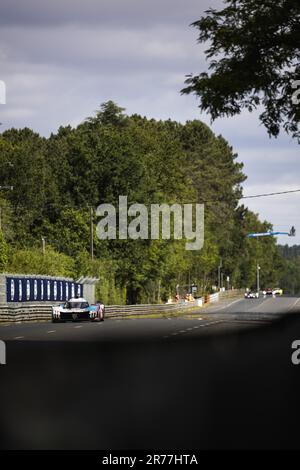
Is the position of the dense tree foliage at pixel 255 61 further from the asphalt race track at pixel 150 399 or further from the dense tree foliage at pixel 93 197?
the dense tree foliage at pixel 93 197

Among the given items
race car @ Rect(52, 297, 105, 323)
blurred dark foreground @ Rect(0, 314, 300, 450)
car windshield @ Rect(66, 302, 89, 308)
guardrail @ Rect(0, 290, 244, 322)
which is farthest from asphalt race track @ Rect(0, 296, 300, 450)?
guardrail @ Rect(0, 290, 244, 322)

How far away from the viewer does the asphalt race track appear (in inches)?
422

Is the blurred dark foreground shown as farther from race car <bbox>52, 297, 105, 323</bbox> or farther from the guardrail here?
the guardrail

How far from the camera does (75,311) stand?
173 feet

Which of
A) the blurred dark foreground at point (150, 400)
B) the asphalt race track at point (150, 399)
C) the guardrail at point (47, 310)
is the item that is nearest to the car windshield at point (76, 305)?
the guardrail at point (47, 310)

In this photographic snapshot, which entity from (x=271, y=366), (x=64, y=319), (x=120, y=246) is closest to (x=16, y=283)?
(x=64, y=319)

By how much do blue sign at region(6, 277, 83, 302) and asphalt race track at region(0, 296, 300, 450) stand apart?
1640 inches

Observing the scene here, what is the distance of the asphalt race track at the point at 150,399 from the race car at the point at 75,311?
2811cm

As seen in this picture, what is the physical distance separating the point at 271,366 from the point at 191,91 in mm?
13660

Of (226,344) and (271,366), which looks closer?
(271,366)

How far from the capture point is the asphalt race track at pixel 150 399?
1073cm

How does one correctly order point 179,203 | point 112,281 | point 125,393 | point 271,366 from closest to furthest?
point 125,393, point 271,366, point 112,281, point 179,203
